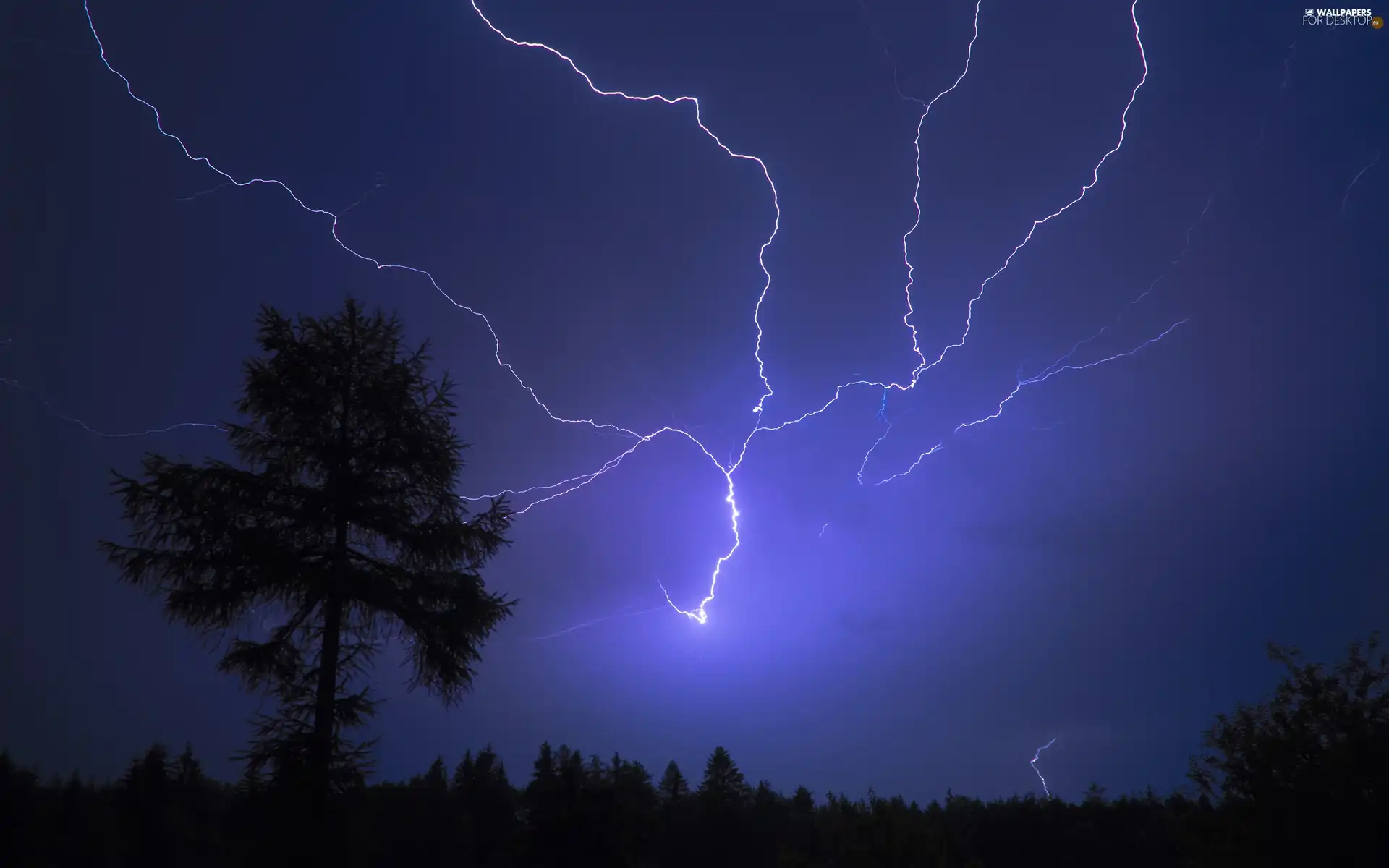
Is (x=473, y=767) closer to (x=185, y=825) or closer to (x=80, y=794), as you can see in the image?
(x=185, y=825)

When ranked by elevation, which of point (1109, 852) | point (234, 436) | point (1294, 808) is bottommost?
point (1109, 852)

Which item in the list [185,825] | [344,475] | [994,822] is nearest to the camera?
[344,475]

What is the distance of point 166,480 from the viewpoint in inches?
283

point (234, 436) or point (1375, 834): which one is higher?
point (234, 436)

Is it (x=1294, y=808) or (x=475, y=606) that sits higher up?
(x=475, y=606)

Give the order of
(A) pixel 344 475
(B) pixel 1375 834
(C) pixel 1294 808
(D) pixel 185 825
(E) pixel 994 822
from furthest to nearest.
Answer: (E) pixel 994 822 → (D) pixel 185 825 → (A) pixel 344 475 → (C) pixel 1294 808 → (B) pixel 1375 834

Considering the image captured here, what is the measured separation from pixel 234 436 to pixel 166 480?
3.63 feet

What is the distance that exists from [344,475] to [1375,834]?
1135 cm

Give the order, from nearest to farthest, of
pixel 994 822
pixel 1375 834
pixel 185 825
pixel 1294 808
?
pixel 1375 834
pixel 1294 808
pixel 185 825
pixel 994 822

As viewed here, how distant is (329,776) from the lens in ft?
23.8

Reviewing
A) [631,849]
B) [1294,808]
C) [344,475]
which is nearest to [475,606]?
[344,475]

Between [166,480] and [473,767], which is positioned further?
[473,767]

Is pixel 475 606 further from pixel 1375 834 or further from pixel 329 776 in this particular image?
pixel 1375 834

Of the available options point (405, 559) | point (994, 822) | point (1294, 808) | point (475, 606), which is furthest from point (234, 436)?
point (994, 822)
